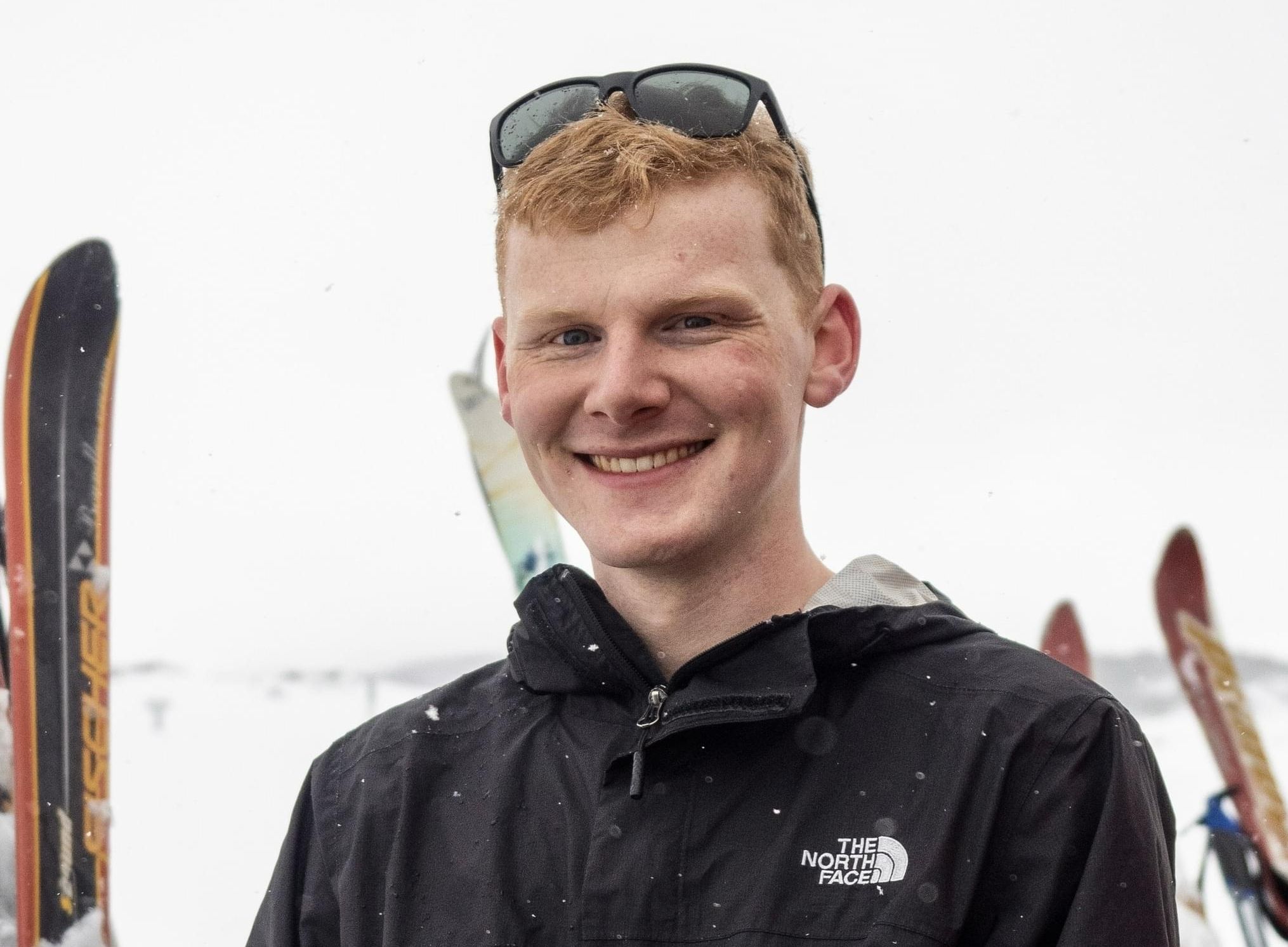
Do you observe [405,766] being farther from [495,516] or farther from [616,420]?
[495,516]

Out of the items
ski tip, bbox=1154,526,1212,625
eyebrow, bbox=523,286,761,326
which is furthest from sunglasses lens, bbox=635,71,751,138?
ski tip, bbox=1154,526,1212,625

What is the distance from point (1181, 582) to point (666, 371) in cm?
345

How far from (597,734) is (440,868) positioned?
0.61 feet

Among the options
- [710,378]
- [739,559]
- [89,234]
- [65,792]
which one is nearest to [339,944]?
[739,559]

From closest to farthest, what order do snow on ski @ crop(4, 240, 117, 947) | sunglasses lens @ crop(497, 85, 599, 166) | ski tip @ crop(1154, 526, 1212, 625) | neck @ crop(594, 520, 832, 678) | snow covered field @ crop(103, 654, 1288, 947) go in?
neck @ crop(594, 520, 832, 678), sunglasses lens @ crop(497, 85, 599, 166), snow on ski @ crop(4, 240, 117, 947), snow covered field @ crop(103, 654, 1288, 947), ski tip @ crop(1154, 526, 1212, 625)

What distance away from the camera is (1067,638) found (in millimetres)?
4078

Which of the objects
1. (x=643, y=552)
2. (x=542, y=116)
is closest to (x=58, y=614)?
(x=542, y=116)

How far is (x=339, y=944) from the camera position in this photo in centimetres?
116

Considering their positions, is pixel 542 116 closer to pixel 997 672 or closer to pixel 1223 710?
pixel 997 672

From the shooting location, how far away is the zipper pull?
3.39 ft

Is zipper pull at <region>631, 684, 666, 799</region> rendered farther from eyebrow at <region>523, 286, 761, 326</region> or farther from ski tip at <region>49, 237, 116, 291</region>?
ski tip at <region>49, 237, 116, 291</region>

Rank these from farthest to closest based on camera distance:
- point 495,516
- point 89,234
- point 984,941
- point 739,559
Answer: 1. point 89,234
2. point 495,516
3. point 739,559
4. point 984,941

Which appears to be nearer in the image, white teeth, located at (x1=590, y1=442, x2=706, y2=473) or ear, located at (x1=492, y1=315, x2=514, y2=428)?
white teeth, located at (x1=590, y1=442, x2=706, y2=473)

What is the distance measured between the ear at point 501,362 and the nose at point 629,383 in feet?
0.67
